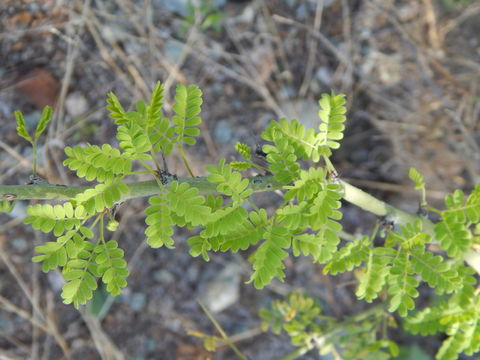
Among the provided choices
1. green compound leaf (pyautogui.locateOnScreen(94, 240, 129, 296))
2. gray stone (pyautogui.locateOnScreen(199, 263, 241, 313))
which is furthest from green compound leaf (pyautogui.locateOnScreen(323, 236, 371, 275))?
gray stone (pyautogui.locateOnScreen(199, 263, 241, 313))

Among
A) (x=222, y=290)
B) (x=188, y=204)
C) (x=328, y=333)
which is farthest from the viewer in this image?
(x=222, y=290)

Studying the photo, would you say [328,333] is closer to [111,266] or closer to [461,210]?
[461,210]

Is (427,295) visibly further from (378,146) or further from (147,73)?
(147,73)

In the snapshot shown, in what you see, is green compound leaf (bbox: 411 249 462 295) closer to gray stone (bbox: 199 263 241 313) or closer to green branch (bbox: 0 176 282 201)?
green branch (bbox: 0 176 282 201)

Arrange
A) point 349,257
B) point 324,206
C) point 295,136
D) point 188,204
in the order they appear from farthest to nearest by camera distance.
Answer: point 349,257 → point 295,136 → point 324,206 → point 188,204

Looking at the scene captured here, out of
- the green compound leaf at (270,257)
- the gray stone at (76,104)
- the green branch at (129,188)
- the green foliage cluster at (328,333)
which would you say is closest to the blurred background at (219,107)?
the gray stone at (76,104)

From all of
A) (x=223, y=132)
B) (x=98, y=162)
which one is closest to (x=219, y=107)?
(x=223, y=132)
